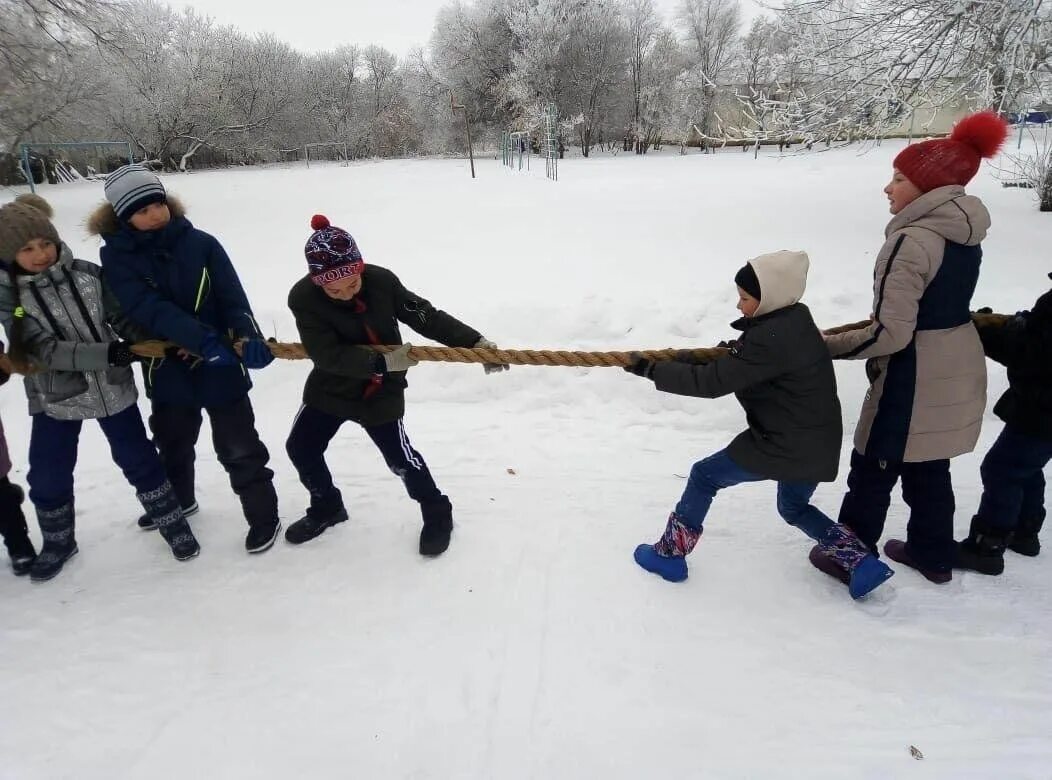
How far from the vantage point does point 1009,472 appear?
2.64 metres

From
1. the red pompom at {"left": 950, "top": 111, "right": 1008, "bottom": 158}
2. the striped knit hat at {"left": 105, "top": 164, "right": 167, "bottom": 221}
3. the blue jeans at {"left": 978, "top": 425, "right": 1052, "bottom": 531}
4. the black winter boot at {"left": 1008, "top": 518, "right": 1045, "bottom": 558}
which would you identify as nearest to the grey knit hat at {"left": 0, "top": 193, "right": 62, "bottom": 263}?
the striped knit hat at {"left": 105, "top": 164, "right": 167, "bottom": 221}

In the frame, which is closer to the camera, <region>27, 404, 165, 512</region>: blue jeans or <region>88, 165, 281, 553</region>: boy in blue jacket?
<region>88, 165, 281, 553</region>: boy in blue jacket

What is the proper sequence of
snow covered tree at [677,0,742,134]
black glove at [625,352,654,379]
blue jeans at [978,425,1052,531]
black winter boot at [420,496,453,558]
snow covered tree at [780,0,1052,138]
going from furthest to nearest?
snow covered tree at [677,0,742,134] < snow covered tree at [780,0,1052,138] < black winter boot at [420,496,453,558] < blue jeans at [978,425,1052,531] < black glove at [625,352,654,379]

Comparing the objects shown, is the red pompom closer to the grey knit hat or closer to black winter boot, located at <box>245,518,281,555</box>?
black winter boot, located at <box>245,518,281,555</box>

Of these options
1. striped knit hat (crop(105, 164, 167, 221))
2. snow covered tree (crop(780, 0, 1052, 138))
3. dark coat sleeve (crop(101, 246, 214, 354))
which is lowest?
dark coat sleeve (crop(101, 246, 214, 354))

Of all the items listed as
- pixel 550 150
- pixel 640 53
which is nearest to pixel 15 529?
pixel 550 150

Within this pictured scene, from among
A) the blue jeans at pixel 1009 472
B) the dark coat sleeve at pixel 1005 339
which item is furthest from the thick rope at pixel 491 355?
the blue jeans at pixel 1009 472

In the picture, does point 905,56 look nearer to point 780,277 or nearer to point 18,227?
point 780,277

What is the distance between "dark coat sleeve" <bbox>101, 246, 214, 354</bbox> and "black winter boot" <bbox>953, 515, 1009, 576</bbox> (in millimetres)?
3471

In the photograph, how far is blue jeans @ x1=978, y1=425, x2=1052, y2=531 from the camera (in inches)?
102

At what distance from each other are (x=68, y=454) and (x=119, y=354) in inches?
22.5

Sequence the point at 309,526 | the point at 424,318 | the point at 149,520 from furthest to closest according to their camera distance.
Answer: the point at 149,520
the point at 309,526
the point at 424,318

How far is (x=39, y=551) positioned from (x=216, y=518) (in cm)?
81

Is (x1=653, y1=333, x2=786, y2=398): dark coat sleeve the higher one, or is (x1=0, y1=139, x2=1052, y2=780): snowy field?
(x1=653, y1=333, x2=786, y2=398): dark coat sleeve
